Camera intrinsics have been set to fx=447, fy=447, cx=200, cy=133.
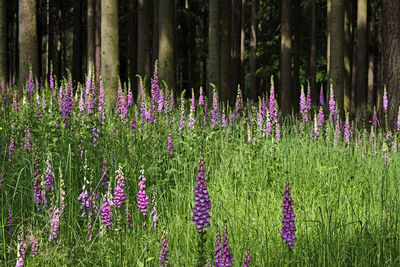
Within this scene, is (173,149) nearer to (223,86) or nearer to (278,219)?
(278,219)

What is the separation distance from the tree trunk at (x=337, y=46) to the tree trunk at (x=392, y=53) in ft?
4.75

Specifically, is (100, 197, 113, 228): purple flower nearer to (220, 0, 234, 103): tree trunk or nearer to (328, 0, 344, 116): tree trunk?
(328, 0, 344, 116): tree trunk

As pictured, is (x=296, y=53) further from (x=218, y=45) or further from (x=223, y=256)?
(x=223, y=256)

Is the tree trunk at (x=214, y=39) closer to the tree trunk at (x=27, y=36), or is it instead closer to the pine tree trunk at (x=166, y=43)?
the pine tree trunk at (x=166, y=43)

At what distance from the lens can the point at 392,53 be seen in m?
10.0

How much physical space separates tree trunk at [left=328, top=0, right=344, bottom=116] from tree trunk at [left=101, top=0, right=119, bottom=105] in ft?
17.8

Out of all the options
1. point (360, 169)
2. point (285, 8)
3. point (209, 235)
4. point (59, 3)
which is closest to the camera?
point (209, 235)

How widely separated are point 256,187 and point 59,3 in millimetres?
27274

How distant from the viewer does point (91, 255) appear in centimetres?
327

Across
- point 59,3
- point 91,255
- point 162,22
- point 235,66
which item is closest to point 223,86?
point 162,22

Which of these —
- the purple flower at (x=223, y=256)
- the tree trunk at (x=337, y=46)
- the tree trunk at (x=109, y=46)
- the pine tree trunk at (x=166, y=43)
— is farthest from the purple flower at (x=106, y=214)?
the tree trunk at (x=337, y=46)

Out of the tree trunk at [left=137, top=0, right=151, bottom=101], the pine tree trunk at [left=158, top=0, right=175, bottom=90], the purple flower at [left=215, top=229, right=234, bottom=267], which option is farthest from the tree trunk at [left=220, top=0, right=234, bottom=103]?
the purple flower at [left=215, top=229, right=234, bottom=267]

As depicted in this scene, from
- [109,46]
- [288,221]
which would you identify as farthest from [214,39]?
[288,221]

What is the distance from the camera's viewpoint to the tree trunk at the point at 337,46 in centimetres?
1135
